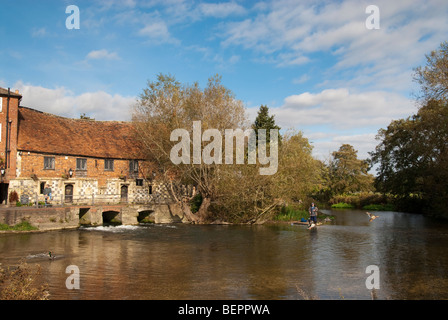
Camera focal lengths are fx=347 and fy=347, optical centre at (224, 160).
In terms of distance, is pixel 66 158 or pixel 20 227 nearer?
pixel 20 227

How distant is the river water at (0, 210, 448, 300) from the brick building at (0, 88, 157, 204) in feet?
29.8

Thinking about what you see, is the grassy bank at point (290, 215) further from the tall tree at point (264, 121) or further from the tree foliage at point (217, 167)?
the tall tree at point (264, 121)

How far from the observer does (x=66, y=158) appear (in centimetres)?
3647

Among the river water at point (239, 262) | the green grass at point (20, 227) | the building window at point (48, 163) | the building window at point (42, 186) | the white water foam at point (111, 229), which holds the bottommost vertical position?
the white water foam at point (111, 229)

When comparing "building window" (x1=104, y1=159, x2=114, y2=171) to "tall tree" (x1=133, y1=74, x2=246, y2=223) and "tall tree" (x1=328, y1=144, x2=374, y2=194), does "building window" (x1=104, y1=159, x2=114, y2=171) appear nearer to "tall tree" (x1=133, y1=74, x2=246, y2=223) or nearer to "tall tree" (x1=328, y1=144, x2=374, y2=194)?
"tall tree" (x1=133, y1=74, x2=246, y2=223)

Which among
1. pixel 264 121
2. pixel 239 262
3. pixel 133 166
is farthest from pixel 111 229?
pixel 264 121

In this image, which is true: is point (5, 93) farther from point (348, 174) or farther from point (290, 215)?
point (348, 174)

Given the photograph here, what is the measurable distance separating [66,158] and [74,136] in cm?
389

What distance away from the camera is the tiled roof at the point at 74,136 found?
35.2 meters

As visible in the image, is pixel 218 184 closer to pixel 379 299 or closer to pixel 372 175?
pixel 379 299

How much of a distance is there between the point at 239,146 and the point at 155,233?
35.6 ft

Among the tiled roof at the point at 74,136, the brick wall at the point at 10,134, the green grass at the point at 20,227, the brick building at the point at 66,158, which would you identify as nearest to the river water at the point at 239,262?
the green grass at the point at 20,227
